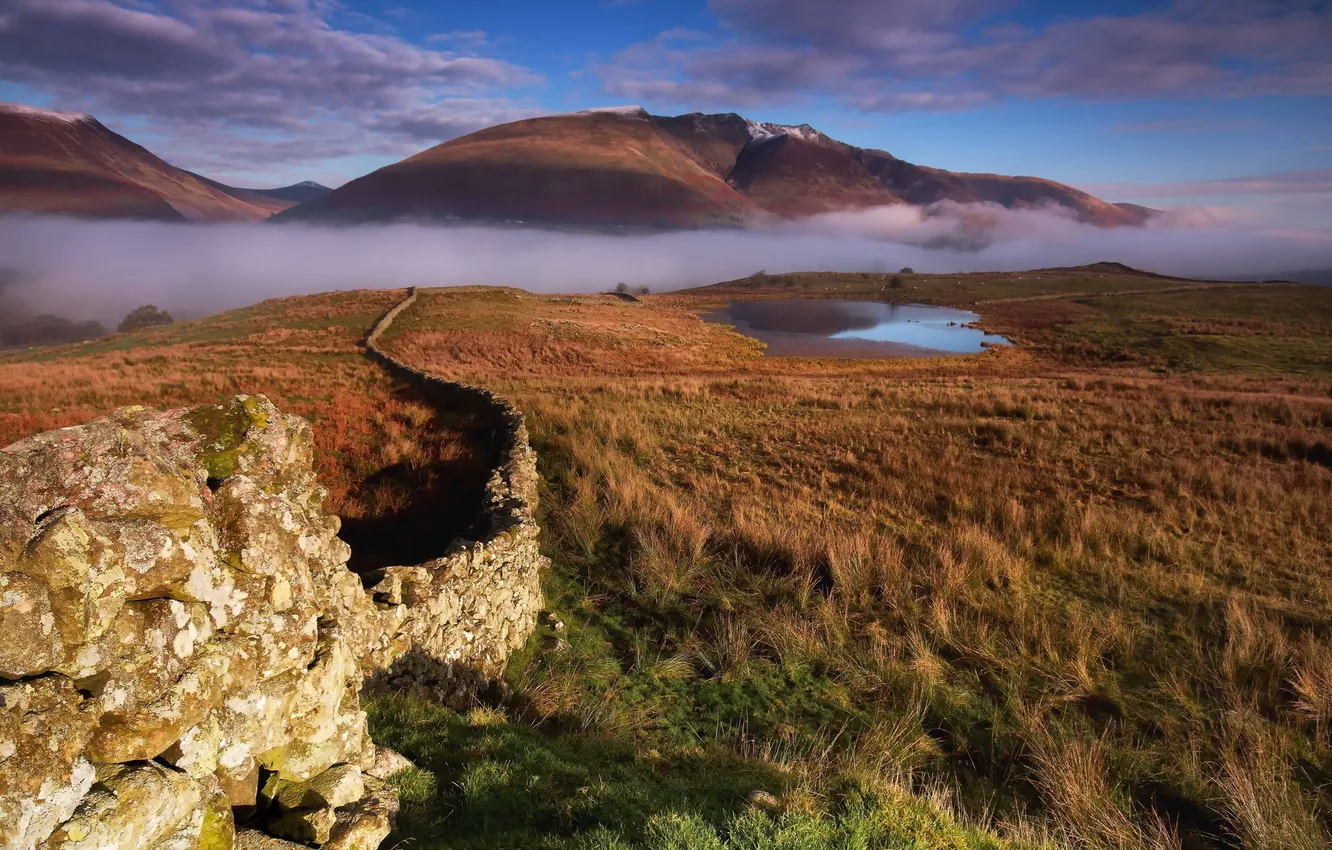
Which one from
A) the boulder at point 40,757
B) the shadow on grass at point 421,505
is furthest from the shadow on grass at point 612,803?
the shadow on grass at point 421,505

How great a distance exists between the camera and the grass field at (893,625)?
14.6ft

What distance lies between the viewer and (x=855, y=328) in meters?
66.8

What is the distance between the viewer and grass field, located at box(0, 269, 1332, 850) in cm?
444

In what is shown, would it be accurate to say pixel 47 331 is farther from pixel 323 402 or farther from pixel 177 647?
pixel 177 647

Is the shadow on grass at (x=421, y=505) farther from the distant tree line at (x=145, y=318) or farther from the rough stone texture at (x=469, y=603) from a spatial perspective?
the distant tree line at (x=145, y=318)

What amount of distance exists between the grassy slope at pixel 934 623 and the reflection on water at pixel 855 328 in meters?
33.2

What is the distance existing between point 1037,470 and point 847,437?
453 centimetres

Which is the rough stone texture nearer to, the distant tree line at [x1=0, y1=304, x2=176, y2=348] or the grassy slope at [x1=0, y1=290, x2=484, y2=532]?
the grassy slope at [x1=0, y1=290, x2=484, y2=532]

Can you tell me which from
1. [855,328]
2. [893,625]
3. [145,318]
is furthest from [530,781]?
[145,318]

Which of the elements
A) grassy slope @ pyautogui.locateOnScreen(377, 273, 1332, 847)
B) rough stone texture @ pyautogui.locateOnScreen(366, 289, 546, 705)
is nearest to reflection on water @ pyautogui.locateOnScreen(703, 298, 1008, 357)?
grassy slope @ pyautogui.locateOnScreen(377, 273, 1332, 847)

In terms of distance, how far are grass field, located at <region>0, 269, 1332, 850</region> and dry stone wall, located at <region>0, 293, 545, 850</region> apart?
930 millimetres

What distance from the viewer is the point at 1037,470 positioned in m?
13.9

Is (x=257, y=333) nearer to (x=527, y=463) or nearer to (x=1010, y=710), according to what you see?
(x=527, y=463)

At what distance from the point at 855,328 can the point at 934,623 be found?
6309 cm
